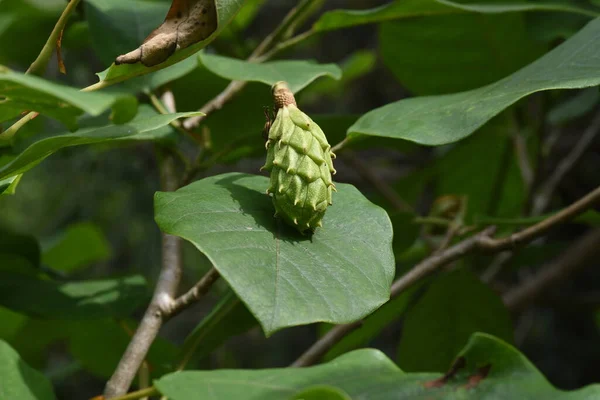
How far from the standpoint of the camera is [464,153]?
1.96 meters

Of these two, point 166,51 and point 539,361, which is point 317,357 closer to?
point 166,51

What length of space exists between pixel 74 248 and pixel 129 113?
93 cm

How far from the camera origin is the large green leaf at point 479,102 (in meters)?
0.86

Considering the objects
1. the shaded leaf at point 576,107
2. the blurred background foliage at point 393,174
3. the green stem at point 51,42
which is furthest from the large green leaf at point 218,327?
the shaded leaf at point 576,107

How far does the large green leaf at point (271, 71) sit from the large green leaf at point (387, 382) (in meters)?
0.48

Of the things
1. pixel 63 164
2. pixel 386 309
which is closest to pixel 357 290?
pixel 386 309

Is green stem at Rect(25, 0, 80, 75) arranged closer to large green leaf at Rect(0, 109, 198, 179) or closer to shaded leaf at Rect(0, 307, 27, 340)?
large green leaf at Rect(0, 109, 198, 179)

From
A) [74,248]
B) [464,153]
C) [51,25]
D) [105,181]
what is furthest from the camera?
[105,181]

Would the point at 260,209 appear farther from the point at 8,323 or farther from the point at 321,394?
the point at 8,323

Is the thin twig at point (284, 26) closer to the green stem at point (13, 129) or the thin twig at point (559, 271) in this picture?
the green stem at point (13, 129)

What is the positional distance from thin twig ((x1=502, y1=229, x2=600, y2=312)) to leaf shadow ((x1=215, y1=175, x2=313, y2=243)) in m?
1.13

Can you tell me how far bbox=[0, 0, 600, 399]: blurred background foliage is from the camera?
129 centimetres

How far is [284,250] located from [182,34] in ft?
0.84

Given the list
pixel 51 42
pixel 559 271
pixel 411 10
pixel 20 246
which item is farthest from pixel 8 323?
pixel 559 271
